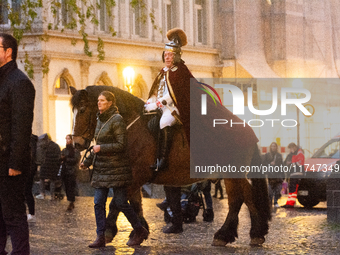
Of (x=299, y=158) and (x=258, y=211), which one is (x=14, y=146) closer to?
(x=258, y=211)

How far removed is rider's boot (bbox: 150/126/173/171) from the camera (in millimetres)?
9516

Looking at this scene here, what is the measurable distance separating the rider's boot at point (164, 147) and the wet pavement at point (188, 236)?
1005mm

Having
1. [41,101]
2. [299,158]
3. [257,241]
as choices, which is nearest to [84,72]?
[41,101]

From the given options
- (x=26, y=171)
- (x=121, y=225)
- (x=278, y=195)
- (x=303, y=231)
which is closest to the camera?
(x=26, y=171)

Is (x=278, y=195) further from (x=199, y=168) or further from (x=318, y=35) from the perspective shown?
(x=318, y=35)

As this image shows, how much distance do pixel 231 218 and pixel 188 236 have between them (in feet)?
4.81

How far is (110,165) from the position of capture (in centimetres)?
923

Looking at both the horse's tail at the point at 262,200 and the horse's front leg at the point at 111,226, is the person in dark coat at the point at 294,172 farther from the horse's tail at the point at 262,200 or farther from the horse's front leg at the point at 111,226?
the horse's front leg at the point at 111,226

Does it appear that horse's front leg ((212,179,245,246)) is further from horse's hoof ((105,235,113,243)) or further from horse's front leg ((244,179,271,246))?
horse's hoof ((105,235,113,243))

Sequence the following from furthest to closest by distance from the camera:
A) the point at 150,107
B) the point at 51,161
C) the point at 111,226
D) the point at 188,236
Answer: the point at 51,161
the point at 188,236
the point at 150,107
the point at 111,226

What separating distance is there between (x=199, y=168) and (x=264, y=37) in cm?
2930

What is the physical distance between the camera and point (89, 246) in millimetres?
9109

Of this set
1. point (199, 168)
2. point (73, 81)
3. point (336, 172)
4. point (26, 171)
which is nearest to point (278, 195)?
point (336, 172)

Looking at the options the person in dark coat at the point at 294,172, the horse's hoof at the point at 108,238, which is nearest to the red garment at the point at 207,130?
the horse's hoof at the point at 108,238
